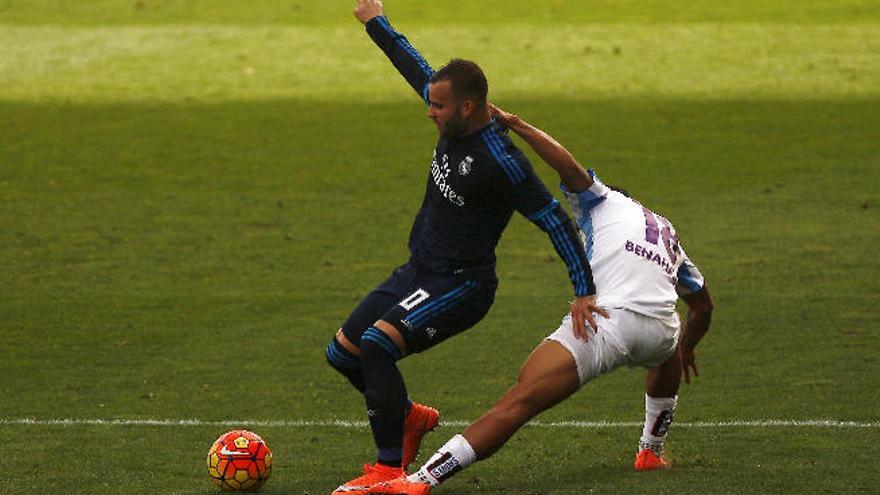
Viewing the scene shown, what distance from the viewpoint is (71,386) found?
38.5 feet

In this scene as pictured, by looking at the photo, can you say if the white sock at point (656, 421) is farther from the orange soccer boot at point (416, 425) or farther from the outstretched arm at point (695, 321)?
the orange soccer boot at point (416, 425)

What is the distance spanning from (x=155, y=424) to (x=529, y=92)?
1476 centimetres

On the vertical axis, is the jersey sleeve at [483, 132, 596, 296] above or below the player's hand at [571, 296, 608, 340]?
above

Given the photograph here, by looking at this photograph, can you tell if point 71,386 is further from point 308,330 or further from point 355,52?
point 355,52

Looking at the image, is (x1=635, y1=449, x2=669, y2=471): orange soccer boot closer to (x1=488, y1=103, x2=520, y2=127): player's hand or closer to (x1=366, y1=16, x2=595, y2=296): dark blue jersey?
(x1=366, y1=16, x2=595, y2=296): dark blue jersey

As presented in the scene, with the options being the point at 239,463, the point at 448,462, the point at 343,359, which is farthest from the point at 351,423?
the point at 448,462

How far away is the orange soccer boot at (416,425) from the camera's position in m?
9.29

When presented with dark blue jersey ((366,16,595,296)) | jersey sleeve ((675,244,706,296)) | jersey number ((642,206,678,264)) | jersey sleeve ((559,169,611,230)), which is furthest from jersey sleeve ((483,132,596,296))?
jersey sleeve ((675,244,706,296))

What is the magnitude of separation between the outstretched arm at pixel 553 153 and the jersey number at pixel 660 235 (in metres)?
0.36

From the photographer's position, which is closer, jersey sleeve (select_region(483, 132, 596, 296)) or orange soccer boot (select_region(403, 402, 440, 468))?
jersey sleeve (select_region(483, 132, 596, 296))

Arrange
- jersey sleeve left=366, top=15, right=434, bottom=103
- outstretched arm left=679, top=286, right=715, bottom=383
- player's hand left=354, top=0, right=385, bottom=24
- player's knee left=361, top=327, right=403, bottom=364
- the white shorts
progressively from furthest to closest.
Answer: player's hand left=354, top=0, right=385, bottom=24 → jersey sleeve left=366, top=15, right=434, bottom=103 → outstretched arm left=679, top=286, right=715, bottom=383 → player's knee left=361, top=327, right=403, bottom=364 → the white shorts

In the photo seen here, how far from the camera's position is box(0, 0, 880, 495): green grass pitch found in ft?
33.0

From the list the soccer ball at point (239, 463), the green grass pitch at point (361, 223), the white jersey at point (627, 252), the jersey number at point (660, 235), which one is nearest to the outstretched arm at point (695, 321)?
the white jersey at point (627, 252)

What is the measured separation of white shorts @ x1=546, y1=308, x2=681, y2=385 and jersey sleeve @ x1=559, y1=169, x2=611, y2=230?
Result: 2.11ft
